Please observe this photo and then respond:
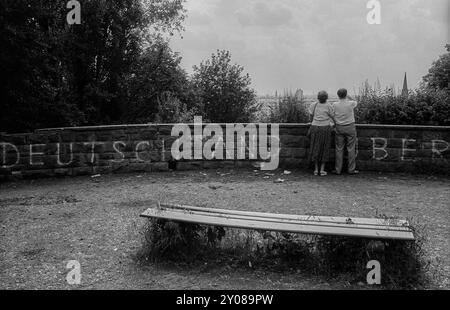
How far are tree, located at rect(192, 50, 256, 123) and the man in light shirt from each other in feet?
14.8

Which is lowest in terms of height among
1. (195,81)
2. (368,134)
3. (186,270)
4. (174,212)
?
(186,270)

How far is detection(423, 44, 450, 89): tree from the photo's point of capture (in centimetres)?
1405

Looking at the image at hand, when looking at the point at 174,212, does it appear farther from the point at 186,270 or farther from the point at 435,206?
the point at 435,206

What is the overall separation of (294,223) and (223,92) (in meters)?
9.82

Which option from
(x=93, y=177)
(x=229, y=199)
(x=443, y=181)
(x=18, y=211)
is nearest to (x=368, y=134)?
(x=443, y=181)

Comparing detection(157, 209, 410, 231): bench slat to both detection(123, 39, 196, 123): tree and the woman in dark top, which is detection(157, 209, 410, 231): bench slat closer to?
the woman in dark top

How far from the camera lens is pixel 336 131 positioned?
9.40 m

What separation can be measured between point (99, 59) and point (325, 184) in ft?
23.4

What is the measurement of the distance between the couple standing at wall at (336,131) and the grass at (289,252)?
4.41 meters

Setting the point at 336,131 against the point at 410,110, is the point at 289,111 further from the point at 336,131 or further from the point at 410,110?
the point at 410,110

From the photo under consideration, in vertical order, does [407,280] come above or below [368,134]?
below

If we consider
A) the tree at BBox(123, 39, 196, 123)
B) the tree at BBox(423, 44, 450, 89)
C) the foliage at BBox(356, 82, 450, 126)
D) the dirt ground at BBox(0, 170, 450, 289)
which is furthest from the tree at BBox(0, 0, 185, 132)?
the tree at BBox(423, 44, 450, 89)

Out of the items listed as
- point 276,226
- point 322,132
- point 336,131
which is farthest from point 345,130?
point 276,226

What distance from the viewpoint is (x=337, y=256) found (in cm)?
451
